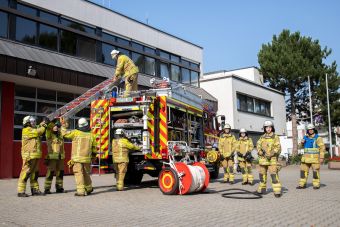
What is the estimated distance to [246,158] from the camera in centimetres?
1215

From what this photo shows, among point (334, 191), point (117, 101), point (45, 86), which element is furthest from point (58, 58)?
point (334, 191)

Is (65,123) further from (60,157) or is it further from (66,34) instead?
(66,34)

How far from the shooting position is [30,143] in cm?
917

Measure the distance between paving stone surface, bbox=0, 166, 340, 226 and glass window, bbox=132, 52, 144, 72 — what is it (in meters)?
12.0

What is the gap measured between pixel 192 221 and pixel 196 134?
7042 mm

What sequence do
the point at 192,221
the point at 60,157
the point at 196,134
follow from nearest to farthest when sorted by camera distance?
the point at 192,221 → the point at 60,157 → the point at 196,134

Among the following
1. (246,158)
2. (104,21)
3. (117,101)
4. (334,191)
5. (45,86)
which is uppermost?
(104,21)

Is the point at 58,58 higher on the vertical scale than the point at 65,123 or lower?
higher

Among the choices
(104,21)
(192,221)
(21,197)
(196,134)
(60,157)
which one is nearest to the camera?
(192,221)

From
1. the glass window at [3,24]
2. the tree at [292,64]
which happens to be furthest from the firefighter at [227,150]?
the tree at [292,64]

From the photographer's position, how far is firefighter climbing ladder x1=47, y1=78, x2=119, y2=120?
34.1 feet

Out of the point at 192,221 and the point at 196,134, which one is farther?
the point at 196,134

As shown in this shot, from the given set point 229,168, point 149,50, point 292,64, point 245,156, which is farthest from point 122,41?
point 292,64

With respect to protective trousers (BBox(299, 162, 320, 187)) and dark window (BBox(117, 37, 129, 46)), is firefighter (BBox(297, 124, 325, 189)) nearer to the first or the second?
protective trousers (BBox(299, 162, 320, 187))
